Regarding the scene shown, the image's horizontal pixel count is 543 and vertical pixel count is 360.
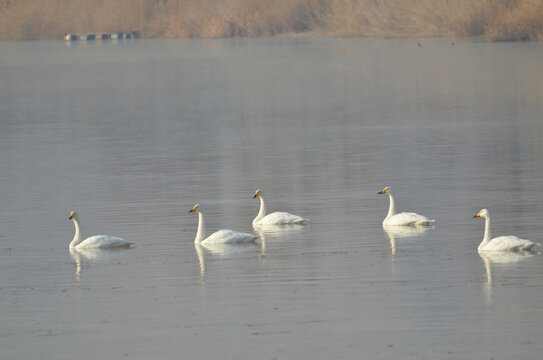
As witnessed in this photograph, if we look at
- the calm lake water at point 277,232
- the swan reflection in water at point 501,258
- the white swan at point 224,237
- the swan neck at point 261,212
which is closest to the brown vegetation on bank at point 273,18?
the calm lake water at point 277,232

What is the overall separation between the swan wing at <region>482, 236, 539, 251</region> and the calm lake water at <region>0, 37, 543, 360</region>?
0.18m

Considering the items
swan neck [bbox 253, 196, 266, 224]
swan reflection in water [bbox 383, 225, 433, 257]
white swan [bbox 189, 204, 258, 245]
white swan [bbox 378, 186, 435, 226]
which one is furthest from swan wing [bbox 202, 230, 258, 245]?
white swan [bbox 378, 186, 435, 226]

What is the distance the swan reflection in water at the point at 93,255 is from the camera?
57.2 ft

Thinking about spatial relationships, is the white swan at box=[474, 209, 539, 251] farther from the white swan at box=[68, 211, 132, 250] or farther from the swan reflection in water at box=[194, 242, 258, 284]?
the white swan at box=[68, 211, 132, 250]

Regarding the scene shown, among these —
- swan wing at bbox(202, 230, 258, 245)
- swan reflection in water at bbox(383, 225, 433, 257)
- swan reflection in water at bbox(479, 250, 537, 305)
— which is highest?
swan wing at bbox(202, 230, 258, 245)

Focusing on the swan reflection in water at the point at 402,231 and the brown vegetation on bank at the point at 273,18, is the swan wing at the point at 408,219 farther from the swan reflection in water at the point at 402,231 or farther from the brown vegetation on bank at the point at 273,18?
the brown vegetation on bank at the point at 273,18

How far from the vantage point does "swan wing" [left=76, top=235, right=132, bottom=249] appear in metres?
17.8

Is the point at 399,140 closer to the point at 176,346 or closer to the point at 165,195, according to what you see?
the point at 165,195

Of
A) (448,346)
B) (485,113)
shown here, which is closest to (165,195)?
(448,346)

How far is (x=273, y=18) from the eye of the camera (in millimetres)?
103188

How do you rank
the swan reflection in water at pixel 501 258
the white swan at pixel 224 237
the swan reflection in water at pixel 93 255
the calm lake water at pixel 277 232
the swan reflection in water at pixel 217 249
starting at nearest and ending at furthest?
the calm lake water at pixel 277 232, the swan reflection in water at pixel 501 258, the swan reflection in water at pixel 217 249, the swan reflection in water at pixel 93 255, the white swan at pixel 224 237

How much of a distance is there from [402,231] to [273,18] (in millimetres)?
85679

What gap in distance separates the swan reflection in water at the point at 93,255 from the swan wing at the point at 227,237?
125cm

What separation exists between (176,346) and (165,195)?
10532 millimetres
